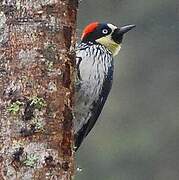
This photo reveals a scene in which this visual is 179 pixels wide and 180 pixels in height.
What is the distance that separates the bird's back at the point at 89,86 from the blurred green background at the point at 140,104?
328 inches

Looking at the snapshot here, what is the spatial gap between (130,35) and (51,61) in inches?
461

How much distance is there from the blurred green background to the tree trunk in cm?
1062

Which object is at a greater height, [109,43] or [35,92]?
[35,92]

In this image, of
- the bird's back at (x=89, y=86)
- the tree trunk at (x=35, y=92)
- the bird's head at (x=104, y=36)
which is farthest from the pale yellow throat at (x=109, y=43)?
the tree trunk at (x=35, y=92)

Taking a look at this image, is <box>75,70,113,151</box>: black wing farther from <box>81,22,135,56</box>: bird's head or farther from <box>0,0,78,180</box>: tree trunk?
<box>0,0,78,180</box>: tree trunk

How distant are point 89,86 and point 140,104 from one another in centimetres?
922

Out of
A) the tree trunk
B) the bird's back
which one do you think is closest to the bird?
the bird's back

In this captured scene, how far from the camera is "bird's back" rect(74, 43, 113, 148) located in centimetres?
663

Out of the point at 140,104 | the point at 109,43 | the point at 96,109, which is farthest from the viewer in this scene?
the point at 140,104

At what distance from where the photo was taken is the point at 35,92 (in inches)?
173

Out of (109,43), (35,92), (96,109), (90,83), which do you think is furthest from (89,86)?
(35,92)

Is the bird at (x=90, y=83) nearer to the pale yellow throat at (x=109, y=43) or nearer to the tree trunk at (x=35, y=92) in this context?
the pale yellow throat at (x=109, y=43)

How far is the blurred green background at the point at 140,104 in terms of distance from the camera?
15.4m

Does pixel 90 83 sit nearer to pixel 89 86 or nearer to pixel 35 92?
pixel 89 86
